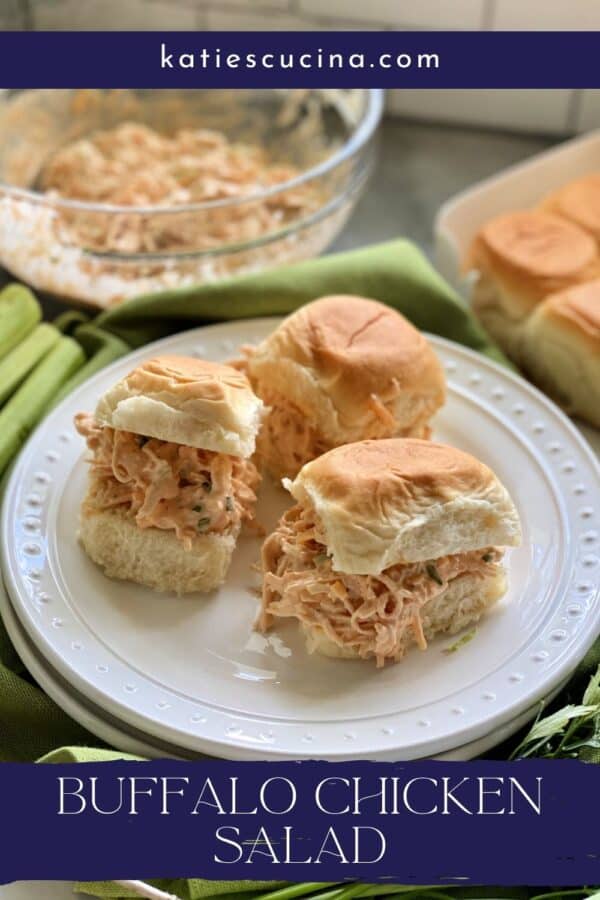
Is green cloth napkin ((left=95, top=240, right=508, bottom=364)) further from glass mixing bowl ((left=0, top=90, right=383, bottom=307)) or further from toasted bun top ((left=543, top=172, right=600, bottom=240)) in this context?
toasted bun top ((left=543, top=172, right=600, bottom=240))

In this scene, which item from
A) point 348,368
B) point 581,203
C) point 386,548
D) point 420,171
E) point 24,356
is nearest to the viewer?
point 386,548

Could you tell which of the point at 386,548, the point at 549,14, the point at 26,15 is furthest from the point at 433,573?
the point at 26,15

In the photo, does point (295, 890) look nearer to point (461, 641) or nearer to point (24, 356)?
point (461, 641)

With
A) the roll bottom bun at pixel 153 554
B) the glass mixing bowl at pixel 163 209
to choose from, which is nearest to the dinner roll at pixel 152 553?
the roll bottom bun at pixel 153 554

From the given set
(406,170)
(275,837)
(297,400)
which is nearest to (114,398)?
(297,400)

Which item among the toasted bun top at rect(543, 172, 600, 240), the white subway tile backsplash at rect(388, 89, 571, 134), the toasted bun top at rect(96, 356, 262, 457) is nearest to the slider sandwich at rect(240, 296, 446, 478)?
the toasted bun top at rect(96, 356, 262, 457)

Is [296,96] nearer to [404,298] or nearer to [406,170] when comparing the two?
[406,170]
